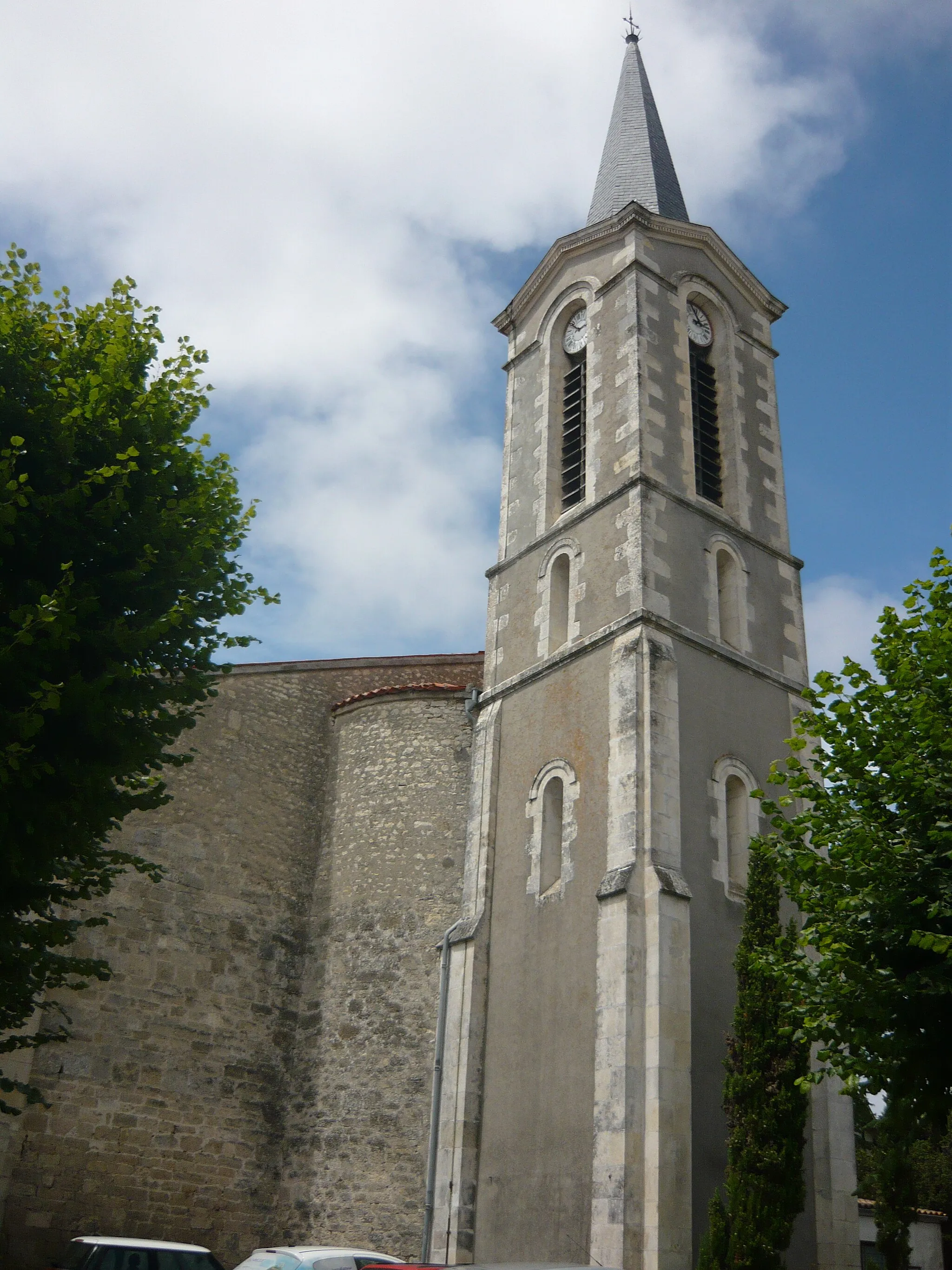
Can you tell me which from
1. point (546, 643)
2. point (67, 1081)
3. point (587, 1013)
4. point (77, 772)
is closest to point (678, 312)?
point (546, 643)

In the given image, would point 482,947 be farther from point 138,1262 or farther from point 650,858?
point 138,1262

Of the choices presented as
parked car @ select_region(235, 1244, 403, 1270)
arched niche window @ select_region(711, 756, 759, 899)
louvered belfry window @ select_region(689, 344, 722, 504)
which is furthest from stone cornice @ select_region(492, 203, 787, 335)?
parked car @ select_region(235, 1244, 403, 1270)

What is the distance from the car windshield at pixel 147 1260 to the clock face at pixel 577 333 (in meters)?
13.8

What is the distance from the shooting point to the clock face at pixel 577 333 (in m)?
18.7

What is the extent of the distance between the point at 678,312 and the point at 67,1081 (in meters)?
14.0

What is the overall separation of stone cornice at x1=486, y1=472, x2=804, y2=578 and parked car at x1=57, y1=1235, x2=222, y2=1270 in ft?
33.6

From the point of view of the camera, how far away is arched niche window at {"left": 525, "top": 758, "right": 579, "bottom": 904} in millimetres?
14234

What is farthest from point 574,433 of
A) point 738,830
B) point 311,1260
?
point 311,1260

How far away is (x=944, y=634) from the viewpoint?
10125 millimetres

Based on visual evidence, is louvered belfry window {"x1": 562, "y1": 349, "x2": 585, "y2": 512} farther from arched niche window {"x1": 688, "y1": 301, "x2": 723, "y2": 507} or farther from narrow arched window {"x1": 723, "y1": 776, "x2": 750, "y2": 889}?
narrow arched window {"x1": 723, "y1": 776, "x2": 750, "y2": 889}

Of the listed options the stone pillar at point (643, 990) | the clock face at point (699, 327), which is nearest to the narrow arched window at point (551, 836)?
the stone pillar at point (643, 990)

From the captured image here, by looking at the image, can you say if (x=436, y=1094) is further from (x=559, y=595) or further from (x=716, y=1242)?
(x=559, y=595)

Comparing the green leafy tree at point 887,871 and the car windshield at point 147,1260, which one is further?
the car windshield at point 147,1260

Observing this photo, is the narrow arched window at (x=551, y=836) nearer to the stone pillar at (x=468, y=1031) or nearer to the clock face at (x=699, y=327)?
the stone pillar at (x=468, y=1031)
